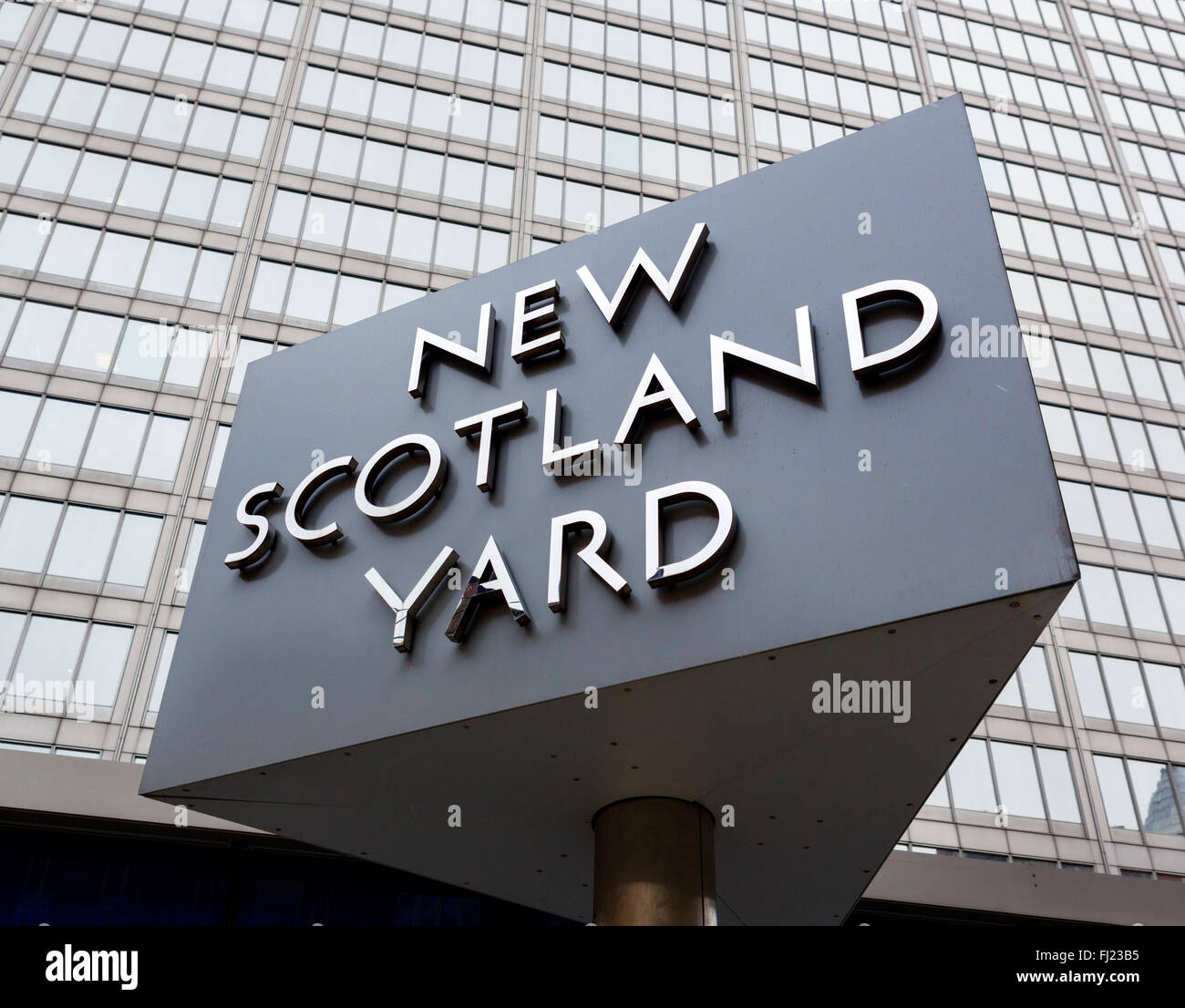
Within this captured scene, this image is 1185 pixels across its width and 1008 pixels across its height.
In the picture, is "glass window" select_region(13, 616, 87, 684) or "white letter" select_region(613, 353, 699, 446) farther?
"glass window" select_region(13, 616, 87, 684)

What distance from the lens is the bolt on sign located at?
9.18 metres

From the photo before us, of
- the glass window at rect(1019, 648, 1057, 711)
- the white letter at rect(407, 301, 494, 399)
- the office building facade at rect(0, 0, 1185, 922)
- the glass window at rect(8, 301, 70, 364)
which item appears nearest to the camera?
the white letter at rect(407, 301, 494, 399)

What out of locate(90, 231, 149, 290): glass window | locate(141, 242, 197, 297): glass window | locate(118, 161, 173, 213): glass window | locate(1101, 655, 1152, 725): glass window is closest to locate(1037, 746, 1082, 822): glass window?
locate(1101, 655, 1152, 725): glass window

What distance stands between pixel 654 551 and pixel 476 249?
27.0m

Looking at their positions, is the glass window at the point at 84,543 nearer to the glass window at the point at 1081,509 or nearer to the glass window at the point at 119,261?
the glass window at the point at 119,261

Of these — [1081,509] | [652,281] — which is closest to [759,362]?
[652,281]

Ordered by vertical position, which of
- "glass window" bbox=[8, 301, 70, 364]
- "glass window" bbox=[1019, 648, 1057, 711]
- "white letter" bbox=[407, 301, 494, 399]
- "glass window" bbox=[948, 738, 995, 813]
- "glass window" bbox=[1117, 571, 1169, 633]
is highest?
"glass window" bbox=[8, 301, 70, 364]

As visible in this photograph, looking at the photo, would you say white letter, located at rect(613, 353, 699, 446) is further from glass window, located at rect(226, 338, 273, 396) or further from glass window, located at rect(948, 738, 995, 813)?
glass window, located at rect(226, 338, 273, 396)

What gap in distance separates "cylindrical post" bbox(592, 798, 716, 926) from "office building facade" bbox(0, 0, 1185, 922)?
44.3 feet

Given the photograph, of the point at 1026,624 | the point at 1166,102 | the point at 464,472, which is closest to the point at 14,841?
the point at 464,472

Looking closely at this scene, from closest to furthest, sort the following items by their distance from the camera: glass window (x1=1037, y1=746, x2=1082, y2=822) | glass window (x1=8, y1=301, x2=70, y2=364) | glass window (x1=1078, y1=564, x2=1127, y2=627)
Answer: glass window (x1=1037, y1=746, x2=1082, y2=822) < glass window (x1=8, y1=301, x2=70, y2=364) < glass window (x1=1078, y1=564, x2=1127, y2=627)

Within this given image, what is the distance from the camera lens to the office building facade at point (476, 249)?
1029 inches

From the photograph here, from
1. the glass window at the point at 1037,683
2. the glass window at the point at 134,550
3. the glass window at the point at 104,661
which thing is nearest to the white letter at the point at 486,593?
the glass window at the point at 104,661

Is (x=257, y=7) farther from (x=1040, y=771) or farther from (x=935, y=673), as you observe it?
(x=935, y=673)
